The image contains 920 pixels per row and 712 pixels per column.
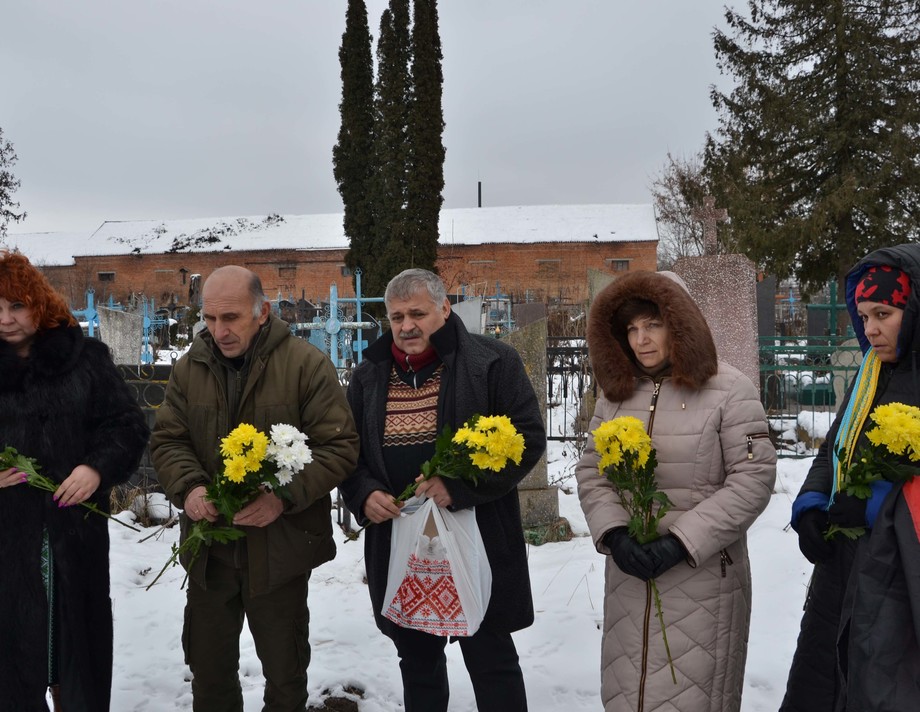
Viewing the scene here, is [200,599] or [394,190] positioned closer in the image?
[200,599]

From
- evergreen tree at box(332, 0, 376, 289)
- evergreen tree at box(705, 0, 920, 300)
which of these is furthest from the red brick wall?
evergreen tree at box(705, 0, 920, 300)

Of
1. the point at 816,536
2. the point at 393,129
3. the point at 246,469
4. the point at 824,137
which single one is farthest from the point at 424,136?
the point at 816,536

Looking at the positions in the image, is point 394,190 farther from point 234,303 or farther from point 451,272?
point 234,303

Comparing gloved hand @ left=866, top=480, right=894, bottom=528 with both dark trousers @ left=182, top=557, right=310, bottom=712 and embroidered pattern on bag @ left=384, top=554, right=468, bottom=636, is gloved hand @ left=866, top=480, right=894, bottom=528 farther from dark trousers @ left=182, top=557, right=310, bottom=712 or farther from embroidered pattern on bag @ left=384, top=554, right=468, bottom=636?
dark trousers @ left=182, top=557, right=310, bottom=712

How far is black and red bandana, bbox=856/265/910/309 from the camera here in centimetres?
202

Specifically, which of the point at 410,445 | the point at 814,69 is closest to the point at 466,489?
the point at 410,445

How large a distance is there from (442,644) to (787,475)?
4595 mm

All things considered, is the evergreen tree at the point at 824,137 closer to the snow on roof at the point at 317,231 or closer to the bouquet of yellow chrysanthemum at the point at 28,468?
the bouquet of yellow chrysanthemum at the point at 28,468

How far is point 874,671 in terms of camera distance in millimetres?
1881

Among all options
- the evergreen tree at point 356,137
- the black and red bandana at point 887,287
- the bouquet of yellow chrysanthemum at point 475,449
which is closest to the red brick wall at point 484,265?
the evergreen tree at point 356,137

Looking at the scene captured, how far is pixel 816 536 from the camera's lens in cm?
218

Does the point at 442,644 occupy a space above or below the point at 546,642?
above

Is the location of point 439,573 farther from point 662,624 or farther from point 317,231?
point 317,231

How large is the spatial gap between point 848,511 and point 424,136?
19.5m
